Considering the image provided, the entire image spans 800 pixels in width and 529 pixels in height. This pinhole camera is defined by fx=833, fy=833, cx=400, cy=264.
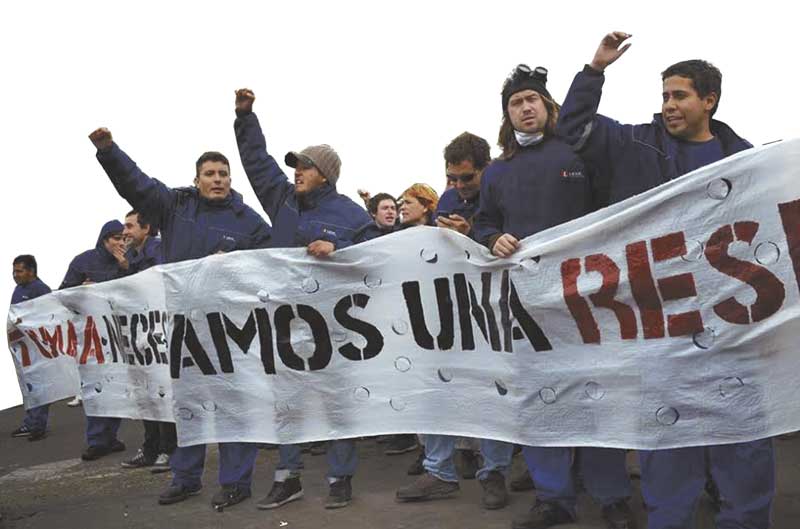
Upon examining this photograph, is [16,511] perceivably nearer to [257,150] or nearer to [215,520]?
[215,520]

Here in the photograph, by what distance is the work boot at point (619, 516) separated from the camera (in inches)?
159

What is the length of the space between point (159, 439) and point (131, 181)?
8.47ft

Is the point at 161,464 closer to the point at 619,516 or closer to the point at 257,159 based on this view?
the point at 257,159

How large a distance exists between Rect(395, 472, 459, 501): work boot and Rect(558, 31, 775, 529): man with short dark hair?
62.1 inches

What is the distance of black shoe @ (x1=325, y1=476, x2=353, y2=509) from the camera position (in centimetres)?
497

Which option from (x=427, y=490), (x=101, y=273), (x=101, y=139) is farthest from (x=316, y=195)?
(x=101, y=273)

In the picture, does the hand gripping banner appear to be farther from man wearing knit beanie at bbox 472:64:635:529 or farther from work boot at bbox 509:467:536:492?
work boot at bbox 509:467:536:492

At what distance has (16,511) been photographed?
19.2 ft

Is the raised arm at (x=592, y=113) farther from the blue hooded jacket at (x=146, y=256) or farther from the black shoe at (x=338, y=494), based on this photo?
the blue hooded jacket at (x=146, y=256)

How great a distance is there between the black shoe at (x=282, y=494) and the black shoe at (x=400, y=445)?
5.33ft

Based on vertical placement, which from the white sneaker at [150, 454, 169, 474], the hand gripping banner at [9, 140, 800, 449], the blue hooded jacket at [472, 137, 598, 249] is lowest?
the white sneaker at [150, 454, 169, 474]

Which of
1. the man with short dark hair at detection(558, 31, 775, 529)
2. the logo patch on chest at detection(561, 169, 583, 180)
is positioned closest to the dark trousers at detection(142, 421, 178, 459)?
the logo patch on chest at detection(561, 169, 583, 180)

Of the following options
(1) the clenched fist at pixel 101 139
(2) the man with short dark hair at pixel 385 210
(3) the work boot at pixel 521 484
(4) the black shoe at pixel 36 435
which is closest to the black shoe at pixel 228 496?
(3) the work boot at pixel 521 484

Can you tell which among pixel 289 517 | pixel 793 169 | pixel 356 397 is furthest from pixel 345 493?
pixel 793 169
